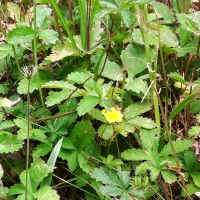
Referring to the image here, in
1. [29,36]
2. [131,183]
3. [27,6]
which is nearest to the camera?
[131,183]

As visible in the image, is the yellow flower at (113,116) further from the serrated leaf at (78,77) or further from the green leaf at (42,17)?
the green leaf at (42,17)

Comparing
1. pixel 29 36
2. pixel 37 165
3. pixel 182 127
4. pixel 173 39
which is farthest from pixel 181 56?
pixel 37 165

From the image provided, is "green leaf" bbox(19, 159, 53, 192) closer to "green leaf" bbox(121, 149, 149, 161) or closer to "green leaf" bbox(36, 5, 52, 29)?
"green leaf" bbox(121, 149, 149, 161)


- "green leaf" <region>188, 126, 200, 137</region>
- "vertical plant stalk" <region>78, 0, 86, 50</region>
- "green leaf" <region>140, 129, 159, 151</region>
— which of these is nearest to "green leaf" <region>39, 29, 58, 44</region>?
"vertical plant stalk" <region>78, 0, 86, 50</region>

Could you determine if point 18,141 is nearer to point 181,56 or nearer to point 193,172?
point 193,172

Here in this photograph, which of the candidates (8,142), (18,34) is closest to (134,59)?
(18,34)

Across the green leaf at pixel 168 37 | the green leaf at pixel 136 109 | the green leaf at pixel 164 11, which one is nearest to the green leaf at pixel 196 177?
the green leaf at pixel 136 109
